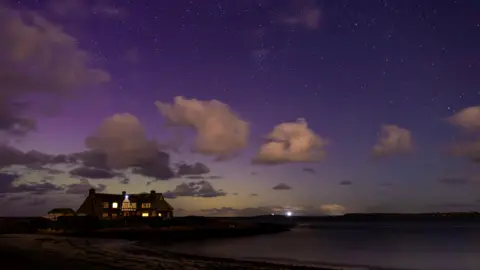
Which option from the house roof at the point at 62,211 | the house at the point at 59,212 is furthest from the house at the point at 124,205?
the house at the point at 59,212

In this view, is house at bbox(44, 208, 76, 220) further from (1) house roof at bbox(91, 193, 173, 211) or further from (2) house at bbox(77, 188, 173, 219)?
(1) house roof at bbox(91, 193, 173, 211)

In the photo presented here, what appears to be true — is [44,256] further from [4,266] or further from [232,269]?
[232,269]

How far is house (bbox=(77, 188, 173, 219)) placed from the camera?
413 ft

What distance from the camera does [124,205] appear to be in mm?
131500

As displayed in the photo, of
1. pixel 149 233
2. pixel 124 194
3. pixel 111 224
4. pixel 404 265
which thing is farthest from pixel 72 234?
pixel 404 265

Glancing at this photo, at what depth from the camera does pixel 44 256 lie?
41156 mm

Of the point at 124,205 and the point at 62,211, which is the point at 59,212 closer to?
the point at 62,211

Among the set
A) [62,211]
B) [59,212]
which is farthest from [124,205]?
[59,212]

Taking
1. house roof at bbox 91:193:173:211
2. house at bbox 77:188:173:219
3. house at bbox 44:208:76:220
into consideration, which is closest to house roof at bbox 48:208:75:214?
house at bbox 44:208:76:220

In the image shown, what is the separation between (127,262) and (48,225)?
69.5m

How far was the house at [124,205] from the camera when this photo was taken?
12581 centimetres

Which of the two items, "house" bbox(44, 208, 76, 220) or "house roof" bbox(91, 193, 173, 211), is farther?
"house roof" bbox(91, 193, 173, 211)

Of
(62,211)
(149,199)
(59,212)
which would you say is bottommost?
(59,212)

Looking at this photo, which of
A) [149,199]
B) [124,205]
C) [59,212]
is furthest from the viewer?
[149,199]
